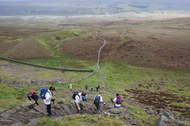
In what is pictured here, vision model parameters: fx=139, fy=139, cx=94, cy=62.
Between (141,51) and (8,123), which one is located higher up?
(141,51)

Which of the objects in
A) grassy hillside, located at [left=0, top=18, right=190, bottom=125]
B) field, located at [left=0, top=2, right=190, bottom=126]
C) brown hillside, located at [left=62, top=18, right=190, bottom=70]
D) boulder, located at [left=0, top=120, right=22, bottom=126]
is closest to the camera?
boulder, located at [left=0, top=120, right=22, bottom=126]

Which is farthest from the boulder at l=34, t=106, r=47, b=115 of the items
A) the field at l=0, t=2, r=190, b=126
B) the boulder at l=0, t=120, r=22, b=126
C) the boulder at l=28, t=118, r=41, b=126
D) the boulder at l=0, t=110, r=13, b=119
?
the field at l=0, t=2, r=190, b=126

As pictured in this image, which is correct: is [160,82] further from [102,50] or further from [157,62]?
[102,50]

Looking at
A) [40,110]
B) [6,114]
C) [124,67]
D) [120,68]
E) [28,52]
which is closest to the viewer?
[6,114]

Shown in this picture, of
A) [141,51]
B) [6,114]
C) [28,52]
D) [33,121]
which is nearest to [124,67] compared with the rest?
[141,51]

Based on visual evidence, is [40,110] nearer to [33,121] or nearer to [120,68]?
[33,121]

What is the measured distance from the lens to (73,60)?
71000mm

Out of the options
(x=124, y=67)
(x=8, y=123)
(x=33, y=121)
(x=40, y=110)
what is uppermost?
(x=8, y=123)

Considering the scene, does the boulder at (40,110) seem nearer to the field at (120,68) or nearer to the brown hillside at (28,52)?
the field at (120,68)

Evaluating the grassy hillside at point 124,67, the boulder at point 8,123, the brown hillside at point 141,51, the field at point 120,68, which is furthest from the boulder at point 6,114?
the brown hillside at point 141,51

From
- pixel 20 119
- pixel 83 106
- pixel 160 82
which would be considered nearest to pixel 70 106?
pixel 83 106

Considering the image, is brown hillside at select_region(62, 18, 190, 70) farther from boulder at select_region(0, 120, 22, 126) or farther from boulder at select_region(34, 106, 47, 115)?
boulder at select_region(0, 120, 22, 126)

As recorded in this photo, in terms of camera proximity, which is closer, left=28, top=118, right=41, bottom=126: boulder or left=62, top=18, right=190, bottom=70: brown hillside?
left=28, top=118, right=41, bottom=126: boulder

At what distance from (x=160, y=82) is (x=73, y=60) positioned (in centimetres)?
4165
